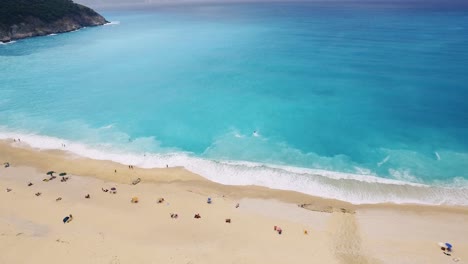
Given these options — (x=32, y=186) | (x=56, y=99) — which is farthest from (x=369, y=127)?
(x=56, y=99)

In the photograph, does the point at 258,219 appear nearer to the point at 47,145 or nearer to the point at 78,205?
the point at 78,205

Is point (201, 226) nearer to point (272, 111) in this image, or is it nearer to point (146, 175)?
point (146, 175)

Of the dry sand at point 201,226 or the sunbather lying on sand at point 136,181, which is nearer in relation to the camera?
the dry sand at point 201,226

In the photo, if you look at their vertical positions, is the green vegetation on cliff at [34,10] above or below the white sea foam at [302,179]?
above

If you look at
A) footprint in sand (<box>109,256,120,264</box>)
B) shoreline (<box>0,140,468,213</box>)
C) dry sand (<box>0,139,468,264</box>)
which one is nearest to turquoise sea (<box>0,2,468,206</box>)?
shoreline (<box>0,140,468,213</box>)

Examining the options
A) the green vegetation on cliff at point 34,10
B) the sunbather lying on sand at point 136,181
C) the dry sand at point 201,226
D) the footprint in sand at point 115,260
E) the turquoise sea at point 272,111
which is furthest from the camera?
the green vegetation on cliff at point 34,10

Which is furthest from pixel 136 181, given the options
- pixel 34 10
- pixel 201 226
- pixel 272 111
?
pixel 34 10

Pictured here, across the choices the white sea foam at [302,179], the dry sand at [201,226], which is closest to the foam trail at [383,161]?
the white sea foam at [302,179]

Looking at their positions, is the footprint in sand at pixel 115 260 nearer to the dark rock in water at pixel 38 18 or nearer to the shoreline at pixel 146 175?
the shoreline at pixel 146 175
